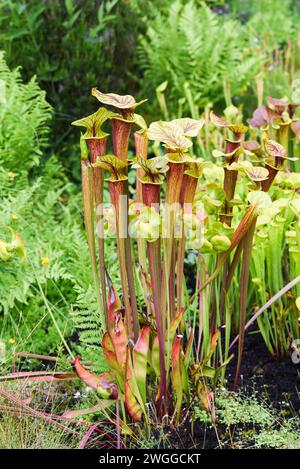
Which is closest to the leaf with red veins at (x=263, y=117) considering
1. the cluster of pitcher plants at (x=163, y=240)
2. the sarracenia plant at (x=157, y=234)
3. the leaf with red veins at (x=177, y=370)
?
the cluster of pitcher plants at (x=163, y=240)

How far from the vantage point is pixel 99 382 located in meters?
1.94

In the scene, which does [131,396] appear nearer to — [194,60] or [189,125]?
[189,125]

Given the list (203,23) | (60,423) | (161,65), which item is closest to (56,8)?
(161,65)

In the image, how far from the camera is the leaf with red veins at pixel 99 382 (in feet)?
6.24

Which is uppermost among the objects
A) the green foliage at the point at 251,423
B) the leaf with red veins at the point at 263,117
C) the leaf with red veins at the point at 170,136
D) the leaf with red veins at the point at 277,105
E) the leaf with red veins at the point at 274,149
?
the leaf with red veins at the point at 277,105

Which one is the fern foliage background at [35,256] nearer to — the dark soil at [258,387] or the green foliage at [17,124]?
the green foliage at [17,124]

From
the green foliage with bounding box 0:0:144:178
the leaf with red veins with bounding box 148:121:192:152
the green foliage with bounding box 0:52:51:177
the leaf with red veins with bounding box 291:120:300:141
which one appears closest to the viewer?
the leaf with red veins with bounding box 148:121:192:152

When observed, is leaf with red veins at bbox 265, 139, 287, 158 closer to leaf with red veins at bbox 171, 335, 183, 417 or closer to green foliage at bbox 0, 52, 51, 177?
leaf with red veins at bbox 171, 335, 183, 417

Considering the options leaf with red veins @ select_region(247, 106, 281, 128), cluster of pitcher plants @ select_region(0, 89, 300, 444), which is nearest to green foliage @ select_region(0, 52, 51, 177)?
leaf with red veins @ select_region(247, 106, 281, 128)

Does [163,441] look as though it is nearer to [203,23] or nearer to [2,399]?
[2,399]

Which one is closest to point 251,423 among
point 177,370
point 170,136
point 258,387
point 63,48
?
point 258,387

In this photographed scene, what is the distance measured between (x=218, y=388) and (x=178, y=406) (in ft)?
0.97

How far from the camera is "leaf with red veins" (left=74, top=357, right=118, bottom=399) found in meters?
1.90

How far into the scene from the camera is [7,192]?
10.3 ft
